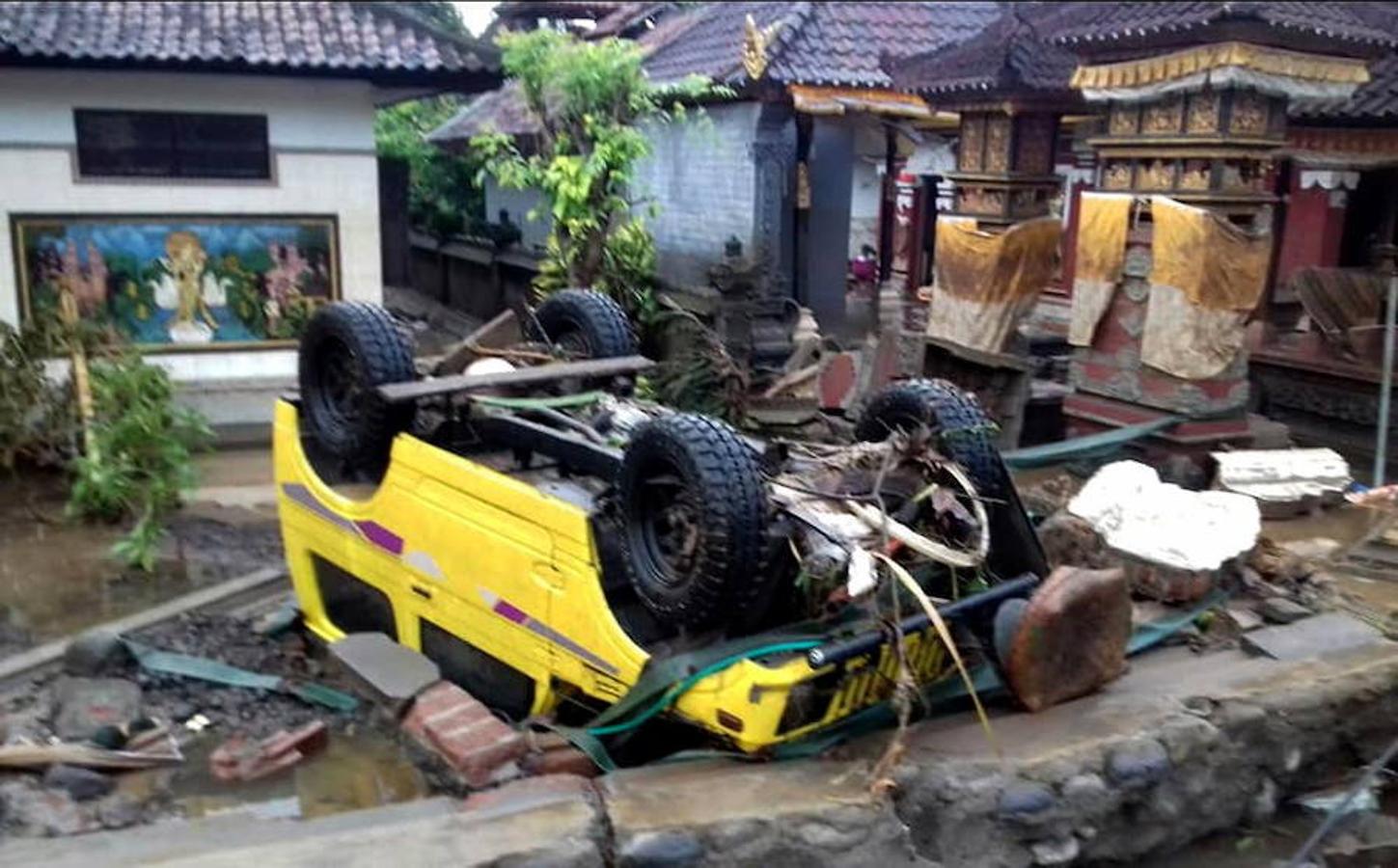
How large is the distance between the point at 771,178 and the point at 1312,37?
20.3ft

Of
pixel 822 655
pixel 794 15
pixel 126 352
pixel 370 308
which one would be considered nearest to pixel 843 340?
pixel 794 15

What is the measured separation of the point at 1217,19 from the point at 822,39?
20.3 feet

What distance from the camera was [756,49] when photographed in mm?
12547

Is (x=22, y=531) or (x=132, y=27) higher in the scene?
(x=132, y=27)

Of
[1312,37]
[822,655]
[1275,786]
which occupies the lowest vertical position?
[1275,786]

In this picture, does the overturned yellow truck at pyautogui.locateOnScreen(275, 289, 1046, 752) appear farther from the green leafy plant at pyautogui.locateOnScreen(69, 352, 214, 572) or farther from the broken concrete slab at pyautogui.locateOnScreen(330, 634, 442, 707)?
the green leafy plant at pyautogui.locateOnScreen(69, 352, 214, 572)

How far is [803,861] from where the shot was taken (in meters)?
→ 4.04

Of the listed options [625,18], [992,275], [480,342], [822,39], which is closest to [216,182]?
[480,342]

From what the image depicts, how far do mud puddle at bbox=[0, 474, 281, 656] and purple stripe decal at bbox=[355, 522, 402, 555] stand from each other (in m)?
2.07

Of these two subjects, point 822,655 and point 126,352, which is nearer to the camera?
point 822,655

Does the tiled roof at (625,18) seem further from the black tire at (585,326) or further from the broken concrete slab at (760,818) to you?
the broken concrete slab at (760,818)

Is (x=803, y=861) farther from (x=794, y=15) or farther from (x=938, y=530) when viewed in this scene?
Answer: (x=794, y=15)

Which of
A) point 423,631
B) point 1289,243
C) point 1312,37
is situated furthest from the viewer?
point 1289,243

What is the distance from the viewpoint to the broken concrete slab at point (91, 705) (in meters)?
5.40
